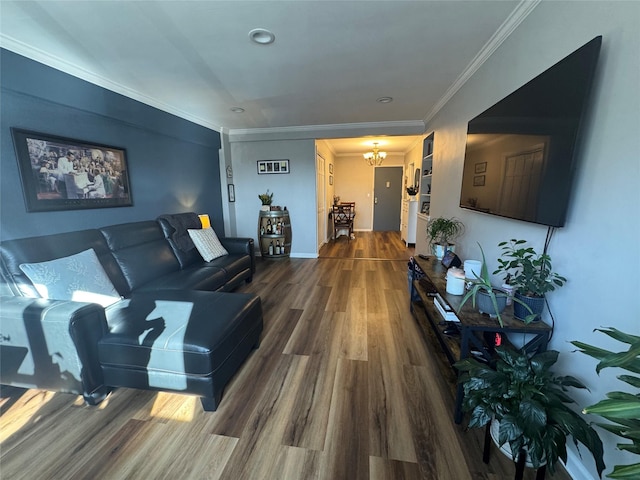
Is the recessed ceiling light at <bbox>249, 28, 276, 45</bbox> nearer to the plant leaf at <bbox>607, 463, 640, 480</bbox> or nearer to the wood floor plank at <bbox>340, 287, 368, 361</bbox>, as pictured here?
the wood floor plank at <bbox>340, 287, 368, 361</bbox>

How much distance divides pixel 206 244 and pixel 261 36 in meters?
2.27

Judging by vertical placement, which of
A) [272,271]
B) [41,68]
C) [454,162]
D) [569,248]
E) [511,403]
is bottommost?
[272,271]

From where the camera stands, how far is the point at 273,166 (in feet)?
15.7

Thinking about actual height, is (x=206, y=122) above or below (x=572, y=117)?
above

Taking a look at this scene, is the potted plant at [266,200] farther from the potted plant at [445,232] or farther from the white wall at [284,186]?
the potted plant at [445,232]

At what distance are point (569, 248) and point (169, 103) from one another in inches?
164

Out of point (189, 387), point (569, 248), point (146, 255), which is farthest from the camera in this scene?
point (146, 255)

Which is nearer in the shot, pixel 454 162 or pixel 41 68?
pixel 41 68

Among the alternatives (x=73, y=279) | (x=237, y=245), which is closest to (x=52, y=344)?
(x=73, y=279)

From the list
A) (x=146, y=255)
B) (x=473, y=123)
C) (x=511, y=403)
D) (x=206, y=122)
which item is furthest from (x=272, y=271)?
(x=511, y=403)

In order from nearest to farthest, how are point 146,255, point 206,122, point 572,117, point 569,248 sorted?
point 572,117 → point 569,248 → point 146,255 → point 206,122

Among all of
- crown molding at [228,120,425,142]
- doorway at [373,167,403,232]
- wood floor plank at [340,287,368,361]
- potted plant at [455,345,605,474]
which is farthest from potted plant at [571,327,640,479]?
doorway at [373,167,403,232]

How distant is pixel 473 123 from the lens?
2127 millimetres

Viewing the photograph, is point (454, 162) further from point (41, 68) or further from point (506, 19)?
point (41, 68)
